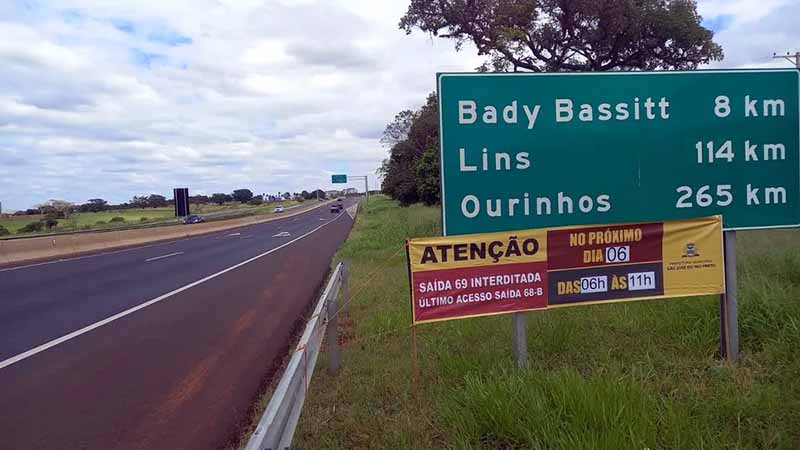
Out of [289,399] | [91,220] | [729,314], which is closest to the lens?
[289,399]

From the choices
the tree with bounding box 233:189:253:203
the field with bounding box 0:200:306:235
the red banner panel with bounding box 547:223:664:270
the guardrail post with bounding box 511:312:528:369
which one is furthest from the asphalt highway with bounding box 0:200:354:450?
the tree with bounding box 233:189:253:203

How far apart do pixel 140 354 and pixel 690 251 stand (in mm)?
6271

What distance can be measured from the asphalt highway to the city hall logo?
13.4 ft

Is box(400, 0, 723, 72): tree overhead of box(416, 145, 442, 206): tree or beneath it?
overhead

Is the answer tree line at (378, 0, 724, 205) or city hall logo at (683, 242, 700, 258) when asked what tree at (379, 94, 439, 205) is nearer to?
tree line at (378, 0, 724, 205)

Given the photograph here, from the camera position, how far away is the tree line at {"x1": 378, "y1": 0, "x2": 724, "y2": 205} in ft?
62.2

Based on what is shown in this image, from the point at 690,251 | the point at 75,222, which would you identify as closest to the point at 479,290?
the point at 690,251

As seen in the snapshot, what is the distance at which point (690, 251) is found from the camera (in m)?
5.31

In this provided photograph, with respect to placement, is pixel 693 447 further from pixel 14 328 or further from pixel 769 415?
pixel 14 328

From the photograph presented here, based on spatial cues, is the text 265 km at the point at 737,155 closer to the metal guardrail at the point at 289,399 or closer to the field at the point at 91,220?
the metal guardrail at the point at 289,399

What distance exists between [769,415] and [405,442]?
2.42m

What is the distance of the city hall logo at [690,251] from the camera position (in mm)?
5309

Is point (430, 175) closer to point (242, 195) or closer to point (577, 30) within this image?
point (577, 30)

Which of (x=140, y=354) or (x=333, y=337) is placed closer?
(x=333, y=337)
